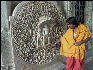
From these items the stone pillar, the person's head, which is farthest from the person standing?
the stone pillar

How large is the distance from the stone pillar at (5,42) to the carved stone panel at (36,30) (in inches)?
4.1

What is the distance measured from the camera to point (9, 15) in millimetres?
2971

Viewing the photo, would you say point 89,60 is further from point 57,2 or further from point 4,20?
point 4,20

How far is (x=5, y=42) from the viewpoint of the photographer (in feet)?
9.71

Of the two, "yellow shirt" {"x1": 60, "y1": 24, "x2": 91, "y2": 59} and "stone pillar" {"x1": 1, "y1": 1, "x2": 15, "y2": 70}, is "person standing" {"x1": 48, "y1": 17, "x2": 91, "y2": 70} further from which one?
"stone pillar" {"x1": 1, "y1": 1, "x2": 15, "y2": 70}

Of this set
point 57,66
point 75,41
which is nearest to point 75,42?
point 75,41

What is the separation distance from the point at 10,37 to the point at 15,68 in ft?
1.86

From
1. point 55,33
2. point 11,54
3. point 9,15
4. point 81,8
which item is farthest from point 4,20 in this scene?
point 81,8

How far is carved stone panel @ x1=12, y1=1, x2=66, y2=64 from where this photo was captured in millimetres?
3037

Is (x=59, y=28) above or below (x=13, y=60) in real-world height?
above

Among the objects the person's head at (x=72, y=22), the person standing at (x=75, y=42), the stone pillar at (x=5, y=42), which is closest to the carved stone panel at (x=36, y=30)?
the stone pillar at (x=5, y=42)

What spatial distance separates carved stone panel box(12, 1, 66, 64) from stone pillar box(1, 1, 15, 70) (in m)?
0.10

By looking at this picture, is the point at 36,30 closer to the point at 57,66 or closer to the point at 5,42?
the point at 5,42

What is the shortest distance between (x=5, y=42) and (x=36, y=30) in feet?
2.09
